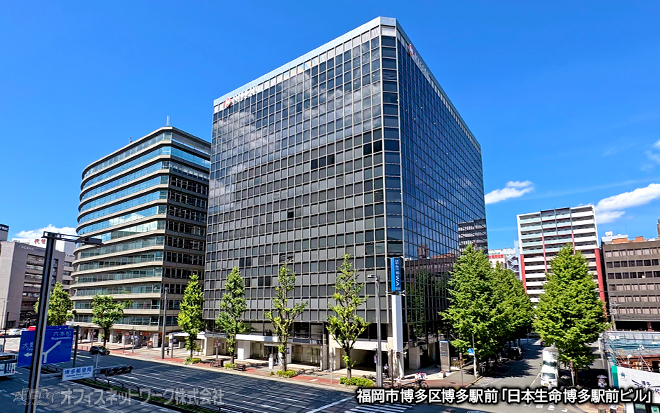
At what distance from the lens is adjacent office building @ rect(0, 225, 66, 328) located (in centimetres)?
13550

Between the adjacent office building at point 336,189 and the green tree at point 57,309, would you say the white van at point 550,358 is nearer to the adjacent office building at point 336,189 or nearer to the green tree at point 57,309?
the adjacent office building at point 336,189

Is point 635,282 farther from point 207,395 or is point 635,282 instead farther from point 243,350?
point 207,395

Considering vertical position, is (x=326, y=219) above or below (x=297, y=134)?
below

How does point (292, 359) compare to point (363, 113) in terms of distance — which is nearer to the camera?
point (363, 113)

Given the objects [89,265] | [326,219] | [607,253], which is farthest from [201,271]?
[607,253]

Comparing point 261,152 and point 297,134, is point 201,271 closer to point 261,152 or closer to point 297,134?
point 261,152

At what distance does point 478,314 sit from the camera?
4753 cm

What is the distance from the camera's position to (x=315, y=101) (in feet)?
203

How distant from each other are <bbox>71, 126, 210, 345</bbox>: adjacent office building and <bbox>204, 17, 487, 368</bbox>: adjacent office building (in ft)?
60.4

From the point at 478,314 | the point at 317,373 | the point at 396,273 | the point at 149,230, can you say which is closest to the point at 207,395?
the point at 317,373

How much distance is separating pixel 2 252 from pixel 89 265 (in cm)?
6383

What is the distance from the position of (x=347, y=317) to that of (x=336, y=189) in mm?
18831

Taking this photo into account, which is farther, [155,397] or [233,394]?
[233,394]

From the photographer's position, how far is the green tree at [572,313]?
37.2 meters
